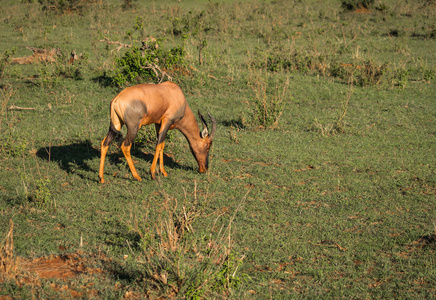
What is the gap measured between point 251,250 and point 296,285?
0.75 m

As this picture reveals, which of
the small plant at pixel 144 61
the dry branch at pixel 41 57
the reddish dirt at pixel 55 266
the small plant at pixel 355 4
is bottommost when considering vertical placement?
the reddish dirt at pixel 55 266

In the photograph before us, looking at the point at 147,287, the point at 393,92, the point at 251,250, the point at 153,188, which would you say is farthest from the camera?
the point at 393,92

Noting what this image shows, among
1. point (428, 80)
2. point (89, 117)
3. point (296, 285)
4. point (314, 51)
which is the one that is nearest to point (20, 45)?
point (89, 117)

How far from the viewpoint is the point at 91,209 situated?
587 centimetres

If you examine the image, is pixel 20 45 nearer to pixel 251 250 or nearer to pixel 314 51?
pixel 314 51

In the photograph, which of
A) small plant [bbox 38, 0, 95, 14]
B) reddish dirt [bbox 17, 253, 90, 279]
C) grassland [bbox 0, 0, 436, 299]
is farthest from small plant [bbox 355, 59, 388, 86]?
small plant [bbox 38, 0, 95, 14]

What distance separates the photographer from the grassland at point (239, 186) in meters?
4.41

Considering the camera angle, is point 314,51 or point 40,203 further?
point 314,51

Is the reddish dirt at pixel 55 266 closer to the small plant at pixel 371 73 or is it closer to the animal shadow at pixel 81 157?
the animal shadow at pixel 81 157

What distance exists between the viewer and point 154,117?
692 centimetres

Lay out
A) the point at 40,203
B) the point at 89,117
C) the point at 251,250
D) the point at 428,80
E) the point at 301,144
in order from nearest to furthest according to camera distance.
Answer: the point at 251,250 → the point at 40,203 → the point at 301,144 → the point at 89,117 → the point at 428,80

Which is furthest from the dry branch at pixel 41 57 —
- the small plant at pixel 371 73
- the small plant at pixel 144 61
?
the small plant at pixel 371 73

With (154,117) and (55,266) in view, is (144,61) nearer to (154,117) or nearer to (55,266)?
(154,117)

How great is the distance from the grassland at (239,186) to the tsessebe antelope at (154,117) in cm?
40
